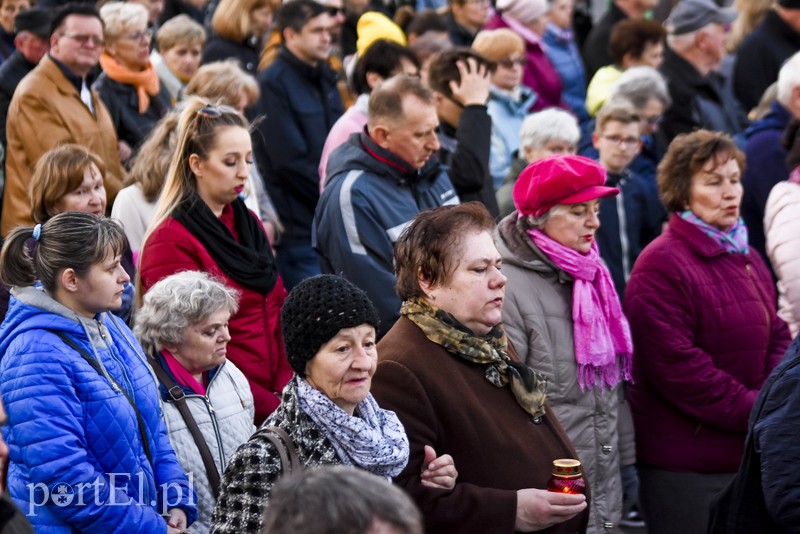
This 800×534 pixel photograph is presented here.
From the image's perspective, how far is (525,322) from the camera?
16.4ft

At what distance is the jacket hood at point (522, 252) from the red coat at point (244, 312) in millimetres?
1027

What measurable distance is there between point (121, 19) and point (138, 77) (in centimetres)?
37

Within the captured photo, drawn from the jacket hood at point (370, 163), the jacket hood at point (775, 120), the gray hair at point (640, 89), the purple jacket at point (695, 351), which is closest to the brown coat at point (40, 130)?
the jacket hood at point (370, 163)

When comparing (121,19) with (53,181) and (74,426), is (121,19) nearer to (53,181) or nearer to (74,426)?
(53,181)

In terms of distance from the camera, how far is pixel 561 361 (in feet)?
16.5

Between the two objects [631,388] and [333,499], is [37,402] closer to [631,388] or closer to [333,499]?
[333,499]

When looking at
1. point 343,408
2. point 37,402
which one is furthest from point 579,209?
point 37,402

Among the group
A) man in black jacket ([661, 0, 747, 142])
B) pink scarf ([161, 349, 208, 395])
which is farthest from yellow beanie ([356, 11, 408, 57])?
pink scarf ([161, 349, 208, 395])

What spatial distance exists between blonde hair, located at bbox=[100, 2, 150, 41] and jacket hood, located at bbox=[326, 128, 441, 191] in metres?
2.53

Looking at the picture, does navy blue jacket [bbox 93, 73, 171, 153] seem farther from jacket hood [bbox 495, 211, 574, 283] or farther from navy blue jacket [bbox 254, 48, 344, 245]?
jacket hood [bbox 495, 211, 574, 283]

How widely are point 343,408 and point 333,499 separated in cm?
129

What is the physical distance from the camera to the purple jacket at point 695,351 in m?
5.42

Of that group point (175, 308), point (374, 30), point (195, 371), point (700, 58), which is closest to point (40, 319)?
point (175, 308)

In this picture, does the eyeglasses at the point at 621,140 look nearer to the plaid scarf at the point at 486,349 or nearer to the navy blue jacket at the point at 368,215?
the navy blue jacket at the point at 368,215
